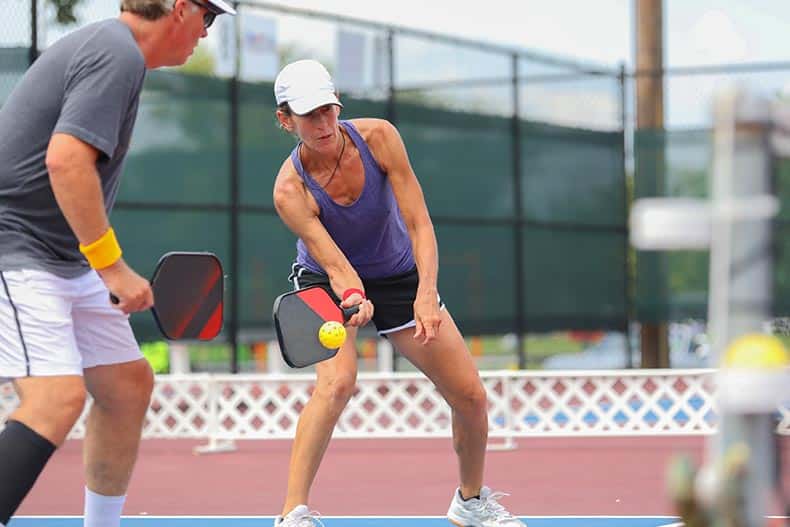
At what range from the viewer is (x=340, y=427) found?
10070 millimetres

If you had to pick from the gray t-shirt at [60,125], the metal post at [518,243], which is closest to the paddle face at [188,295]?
the gray t-shirt at [60,125]

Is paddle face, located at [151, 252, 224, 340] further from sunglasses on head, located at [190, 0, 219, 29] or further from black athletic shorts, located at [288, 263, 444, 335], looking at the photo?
black athletic shorts, located at [288, 263, 444, 335]

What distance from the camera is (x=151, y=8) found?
3.39 m

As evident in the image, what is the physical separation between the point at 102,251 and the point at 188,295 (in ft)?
1.81

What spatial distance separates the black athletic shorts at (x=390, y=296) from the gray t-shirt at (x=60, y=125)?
131 cm

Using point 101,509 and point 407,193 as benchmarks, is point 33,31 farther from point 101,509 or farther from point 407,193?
point 101,509

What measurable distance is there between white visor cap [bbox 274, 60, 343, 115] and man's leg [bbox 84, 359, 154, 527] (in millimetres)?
982

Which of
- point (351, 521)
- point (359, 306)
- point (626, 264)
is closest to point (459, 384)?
point (359, 306)

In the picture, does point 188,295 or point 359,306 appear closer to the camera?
point 188,295

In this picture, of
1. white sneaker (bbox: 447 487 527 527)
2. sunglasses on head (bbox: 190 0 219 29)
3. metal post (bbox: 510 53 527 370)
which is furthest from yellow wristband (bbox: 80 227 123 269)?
metal post (bbox: 510 53 527 370)

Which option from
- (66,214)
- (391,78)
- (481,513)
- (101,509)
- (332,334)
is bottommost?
(481,513)

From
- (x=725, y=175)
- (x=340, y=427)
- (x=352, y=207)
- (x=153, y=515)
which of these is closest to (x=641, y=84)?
(x=340, y=427)

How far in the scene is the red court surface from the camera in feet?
21.0

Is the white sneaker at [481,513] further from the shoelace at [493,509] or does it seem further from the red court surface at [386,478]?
the red court surface at [386,478]
